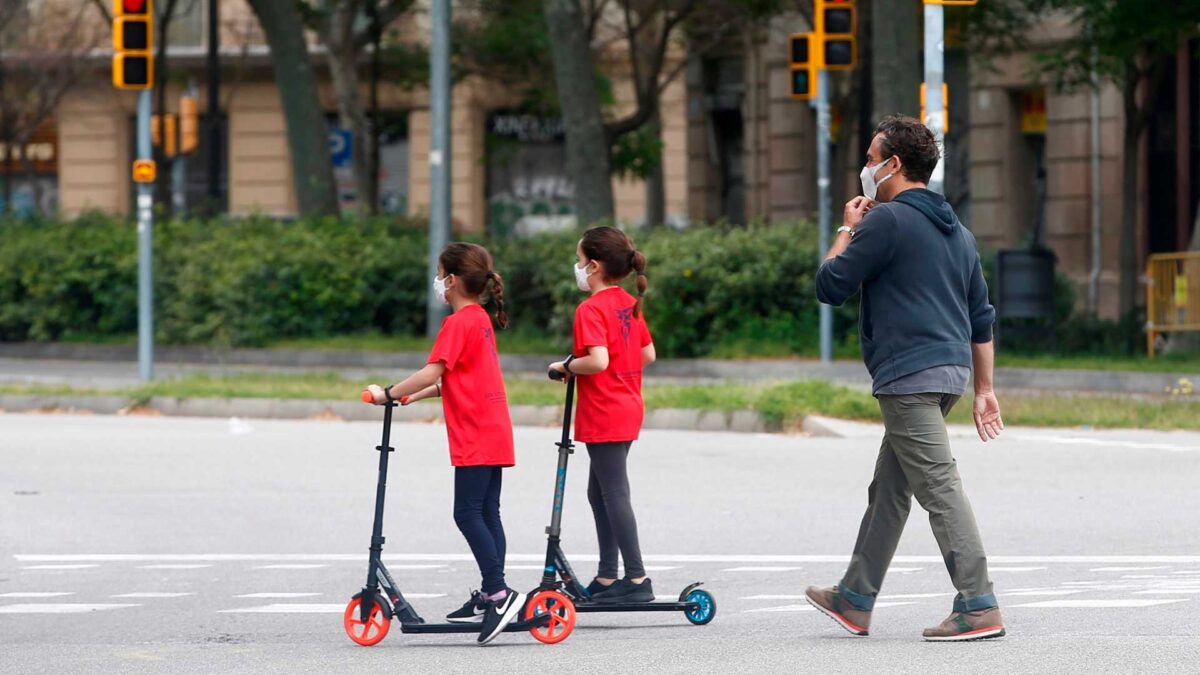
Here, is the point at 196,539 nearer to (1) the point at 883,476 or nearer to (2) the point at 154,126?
(1) the point at 883,476

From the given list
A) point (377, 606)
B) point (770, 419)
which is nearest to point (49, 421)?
point (770, 419)

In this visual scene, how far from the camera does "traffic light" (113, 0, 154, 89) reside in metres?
19.4

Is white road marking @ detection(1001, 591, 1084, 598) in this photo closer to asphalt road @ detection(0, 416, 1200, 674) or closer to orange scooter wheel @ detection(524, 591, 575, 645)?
asphalt road @ detection(0, 416, 1200, 674)

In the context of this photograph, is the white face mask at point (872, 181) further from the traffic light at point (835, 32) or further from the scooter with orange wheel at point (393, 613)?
the traffic light at point (835, 32)

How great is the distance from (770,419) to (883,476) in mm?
8706

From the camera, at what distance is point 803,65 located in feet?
69.7

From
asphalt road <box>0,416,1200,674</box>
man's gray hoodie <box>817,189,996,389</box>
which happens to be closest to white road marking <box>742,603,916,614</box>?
asphalt road <box>0,416,1200,674</box>

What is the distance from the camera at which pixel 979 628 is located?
6766mm

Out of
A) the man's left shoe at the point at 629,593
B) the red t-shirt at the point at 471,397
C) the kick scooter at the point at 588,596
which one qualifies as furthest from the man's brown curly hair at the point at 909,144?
the man's left shoe at the point at 629,593

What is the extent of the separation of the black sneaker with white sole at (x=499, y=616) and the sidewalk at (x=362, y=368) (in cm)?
1150

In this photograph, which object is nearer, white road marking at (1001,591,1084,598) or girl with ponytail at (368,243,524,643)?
girl with ponytail at (368,243,524,643)

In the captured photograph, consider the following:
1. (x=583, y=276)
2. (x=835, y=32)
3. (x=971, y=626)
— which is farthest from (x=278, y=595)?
(x=835, y=32)

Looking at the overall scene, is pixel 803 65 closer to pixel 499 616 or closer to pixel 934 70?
pixel 934 70

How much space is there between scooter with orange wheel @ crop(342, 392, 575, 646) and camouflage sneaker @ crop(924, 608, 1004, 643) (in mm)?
1234
